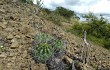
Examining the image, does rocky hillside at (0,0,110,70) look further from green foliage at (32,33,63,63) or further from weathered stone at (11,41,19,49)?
green foliage at (32,33,63,63)

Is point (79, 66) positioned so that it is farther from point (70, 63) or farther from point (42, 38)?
point (42, 38)

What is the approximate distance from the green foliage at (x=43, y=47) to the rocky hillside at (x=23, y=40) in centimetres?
24

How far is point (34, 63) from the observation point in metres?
11.1

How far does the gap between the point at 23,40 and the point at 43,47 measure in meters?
1.31

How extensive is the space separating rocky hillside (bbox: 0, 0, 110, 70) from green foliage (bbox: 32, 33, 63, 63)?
244 mm

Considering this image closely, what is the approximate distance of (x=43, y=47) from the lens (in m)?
11.2

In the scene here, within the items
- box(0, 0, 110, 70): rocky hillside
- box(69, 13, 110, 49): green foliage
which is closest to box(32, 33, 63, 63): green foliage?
box(0, 0, 110, 70): rocky hillside

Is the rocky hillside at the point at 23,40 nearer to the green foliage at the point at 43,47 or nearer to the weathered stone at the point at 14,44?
the weathered stone at the point at 14,44

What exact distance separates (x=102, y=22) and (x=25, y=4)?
855 cm

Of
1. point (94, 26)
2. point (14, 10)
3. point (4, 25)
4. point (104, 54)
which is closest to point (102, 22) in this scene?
point (94, 26)

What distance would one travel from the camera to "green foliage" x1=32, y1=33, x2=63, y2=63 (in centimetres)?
1115

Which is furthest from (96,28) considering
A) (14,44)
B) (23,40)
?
(14,44)

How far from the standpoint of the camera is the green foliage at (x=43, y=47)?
439 inches

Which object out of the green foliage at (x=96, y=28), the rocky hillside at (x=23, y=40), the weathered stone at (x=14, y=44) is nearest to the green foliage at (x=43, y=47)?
the rocky hillside at (x=23, y=40)
